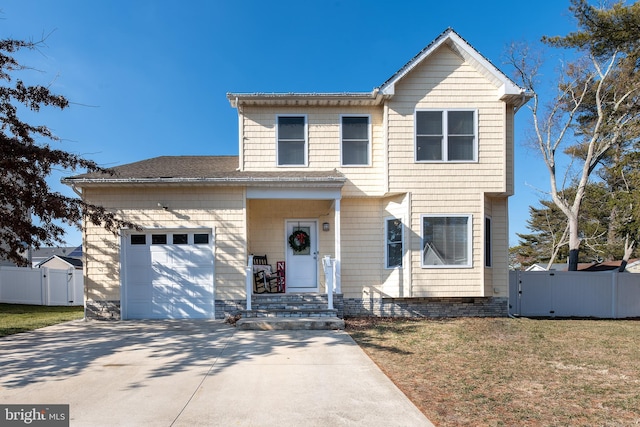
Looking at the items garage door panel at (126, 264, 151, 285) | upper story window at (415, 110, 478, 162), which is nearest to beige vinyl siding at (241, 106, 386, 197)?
upper story window at (415, 110, 478, 162)

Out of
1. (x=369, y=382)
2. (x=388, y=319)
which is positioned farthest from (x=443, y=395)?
(x=388, y=319)

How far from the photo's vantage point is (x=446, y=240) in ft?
33.2

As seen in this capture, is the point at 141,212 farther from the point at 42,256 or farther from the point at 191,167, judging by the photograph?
the point at 42,256

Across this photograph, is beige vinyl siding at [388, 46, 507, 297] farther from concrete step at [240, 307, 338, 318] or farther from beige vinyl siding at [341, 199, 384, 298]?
concrete step at [240, 307, 338, 318]

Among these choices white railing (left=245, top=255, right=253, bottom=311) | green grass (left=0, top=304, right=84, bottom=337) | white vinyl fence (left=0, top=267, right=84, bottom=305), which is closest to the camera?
green grass (left=0, top=304, right=84, bottom=337)

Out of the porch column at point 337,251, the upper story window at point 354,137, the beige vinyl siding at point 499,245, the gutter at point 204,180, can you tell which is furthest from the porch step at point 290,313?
the beige vinyl siding at point 499,245

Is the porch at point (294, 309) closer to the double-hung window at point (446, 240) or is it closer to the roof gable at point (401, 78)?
the double-hung window at point (446, 240)

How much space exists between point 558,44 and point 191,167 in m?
15.1

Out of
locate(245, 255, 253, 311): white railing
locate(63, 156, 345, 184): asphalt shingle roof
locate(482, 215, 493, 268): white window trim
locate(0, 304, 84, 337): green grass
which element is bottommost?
locate(0, 304, 84, 337): green grass

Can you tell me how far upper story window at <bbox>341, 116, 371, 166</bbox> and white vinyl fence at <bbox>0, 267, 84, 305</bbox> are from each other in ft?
40.5

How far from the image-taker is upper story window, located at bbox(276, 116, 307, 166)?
10656 millimetres

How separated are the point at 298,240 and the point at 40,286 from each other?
1178 centimetres

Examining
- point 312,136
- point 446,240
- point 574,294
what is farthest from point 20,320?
point 574,294

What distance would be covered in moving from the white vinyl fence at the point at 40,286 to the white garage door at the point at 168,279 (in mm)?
7491
